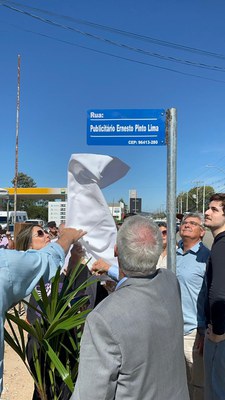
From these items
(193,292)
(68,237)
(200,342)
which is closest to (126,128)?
(68,237)

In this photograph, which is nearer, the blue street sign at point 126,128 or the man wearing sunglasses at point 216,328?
the man wearing sunglasses at point 216,328

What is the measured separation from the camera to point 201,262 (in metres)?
3.27

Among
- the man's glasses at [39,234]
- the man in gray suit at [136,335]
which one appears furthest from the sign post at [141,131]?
the man in gray suit at [136,335]

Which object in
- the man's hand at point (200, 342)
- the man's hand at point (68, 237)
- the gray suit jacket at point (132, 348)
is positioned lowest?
the man's hand at point (200, 342)

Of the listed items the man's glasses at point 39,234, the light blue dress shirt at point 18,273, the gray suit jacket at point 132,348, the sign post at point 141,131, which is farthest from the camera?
the man's glasses at point 39,234

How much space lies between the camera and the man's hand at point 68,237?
2.22m

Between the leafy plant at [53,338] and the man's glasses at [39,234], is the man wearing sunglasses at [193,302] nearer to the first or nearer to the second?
the leafy plant at [53,338]

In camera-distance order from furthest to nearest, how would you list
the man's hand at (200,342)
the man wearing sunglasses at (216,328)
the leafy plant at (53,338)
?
the man's hand at (200,342) < the man wearing sunglasses at (216,328) < the leafy plant at (53,338)

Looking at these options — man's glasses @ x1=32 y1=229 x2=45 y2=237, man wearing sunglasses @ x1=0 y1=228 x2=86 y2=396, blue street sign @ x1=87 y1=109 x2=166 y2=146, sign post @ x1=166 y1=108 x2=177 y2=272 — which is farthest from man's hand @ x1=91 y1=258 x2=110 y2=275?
blue street sign @ x1=87 y1=109 x2=166 y2=146

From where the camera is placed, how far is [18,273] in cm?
167

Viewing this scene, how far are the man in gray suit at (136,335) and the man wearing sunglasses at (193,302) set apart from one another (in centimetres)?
154

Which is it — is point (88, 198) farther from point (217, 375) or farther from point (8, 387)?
point (8, 387)

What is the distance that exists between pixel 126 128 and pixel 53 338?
1.72 m

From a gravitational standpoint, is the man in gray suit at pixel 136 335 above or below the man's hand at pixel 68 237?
below
